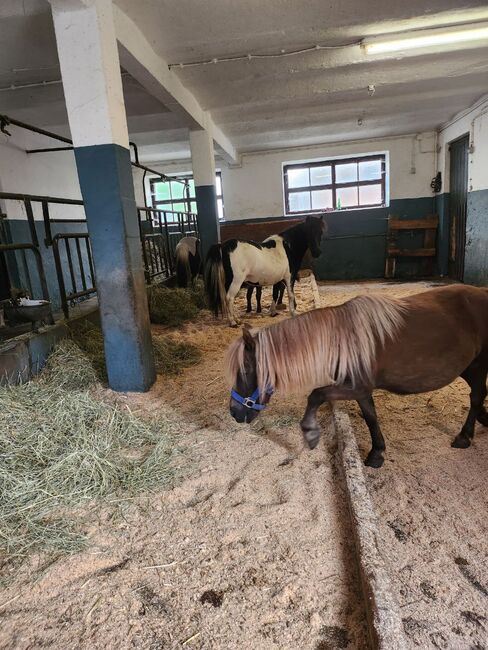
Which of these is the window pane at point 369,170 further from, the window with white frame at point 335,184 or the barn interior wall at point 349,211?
the barn interior wall at point 349,211

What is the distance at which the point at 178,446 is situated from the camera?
239cm

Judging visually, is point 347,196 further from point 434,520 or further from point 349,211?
point 434,520

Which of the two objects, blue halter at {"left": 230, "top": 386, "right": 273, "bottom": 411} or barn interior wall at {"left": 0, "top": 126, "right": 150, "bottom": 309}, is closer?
blue halter at {"left": 230, "top": 386, "right": 273, "bottom": 411}

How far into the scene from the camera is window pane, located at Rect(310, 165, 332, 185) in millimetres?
10117

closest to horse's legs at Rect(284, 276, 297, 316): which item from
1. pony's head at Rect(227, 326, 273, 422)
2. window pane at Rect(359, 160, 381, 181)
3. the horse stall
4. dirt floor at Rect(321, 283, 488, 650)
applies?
the horse stall

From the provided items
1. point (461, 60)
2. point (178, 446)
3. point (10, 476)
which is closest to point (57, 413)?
point (10, 476)

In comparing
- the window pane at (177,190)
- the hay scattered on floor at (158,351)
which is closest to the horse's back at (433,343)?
the hay scattered on floor at (158,351)

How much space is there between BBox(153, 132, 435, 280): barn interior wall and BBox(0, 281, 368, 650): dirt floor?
7544mm

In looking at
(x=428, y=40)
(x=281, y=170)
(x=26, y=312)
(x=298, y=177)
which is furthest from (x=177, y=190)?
(x=26, y=312)

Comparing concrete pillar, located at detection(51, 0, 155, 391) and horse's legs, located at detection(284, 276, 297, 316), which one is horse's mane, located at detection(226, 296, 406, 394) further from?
horse's legs, located at detection(284, 276, 297, 316)

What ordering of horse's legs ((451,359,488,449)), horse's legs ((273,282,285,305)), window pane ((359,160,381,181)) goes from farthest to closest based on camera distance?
window pane ((359,160,381,181)) → horse's legs ((273,282,285,305)) → horse's legs ((451,359,488,449))

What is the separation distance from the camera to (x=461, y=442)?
2309mm

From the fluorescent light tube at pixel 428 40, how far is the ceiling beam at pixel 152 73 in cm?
219

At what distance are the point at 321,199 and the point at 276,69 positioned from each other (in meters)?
5.81
